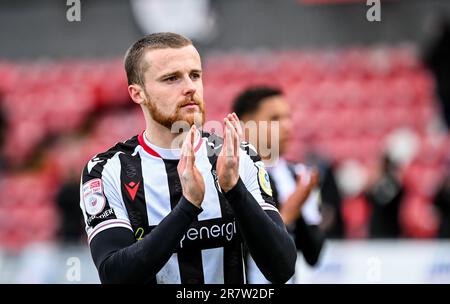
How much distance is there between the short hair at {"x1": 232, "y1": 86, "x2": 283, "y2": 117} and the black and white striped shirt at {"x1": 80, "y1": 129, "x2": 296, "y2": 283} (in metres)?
1.81

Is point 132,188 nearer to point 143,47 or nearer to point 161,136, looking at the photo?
point 161,136

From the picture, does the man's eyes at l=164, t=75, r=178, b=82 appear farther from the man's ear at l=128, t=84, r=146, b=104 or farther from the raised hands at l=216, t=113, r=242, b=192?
the raised hands at l=216, t=113, r=242, b=192

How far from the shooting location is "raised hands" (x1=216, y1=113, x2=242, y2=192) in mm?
2830

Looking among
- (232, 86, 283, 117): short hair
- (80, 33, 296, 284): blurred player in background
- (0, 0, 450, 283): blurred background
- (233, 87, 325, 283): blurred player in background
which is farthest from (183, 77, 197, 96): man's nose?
(0, 0, 450, 283): blurred background

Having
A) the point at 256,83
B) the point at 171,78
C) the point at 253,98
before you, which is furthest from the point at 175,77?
the point at 256,83

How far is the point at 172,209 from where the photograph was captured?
3061mm

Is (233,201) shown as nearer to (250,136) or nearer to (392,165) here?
(250,136)

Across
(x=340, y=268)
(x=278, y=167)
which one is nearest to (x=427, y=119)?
(x=340, y=268)

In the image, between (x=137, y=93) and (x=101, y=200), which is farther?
(x=137, y=93)

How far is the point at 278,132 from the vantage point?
15.8ft

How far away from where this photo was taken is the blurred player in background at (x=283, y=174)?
4551 millimetres

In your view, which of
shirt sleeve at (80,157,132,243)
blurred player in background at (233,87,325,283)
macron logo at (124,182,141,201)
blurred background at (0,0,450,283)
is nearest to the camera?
shirt sleeve at (80,157,132,243)

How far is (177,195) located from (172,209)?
0.26ft
